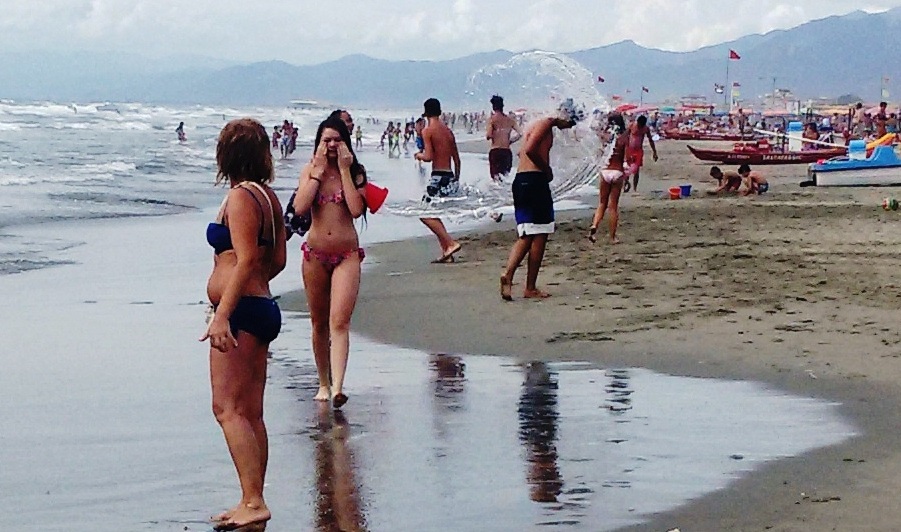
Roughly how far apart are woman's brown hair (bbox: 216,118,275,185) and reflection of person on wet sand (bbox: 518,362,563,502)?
1638mm

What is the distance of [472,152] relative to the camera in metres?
47.1

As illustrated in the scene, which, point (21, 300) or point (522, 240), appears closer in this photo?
point (522, 240)

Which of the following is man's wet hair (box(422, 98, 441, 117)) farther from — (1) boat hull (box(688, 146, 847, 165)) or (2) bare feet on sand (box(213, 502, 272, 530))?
(1) boat hull (box(688, 146, 847, 165))

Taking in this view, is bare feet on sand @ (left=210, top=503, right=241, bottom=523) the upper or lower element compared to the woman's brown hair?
lower

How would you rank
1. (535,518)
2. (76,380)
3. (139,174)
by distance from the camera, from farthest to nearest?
(139,174), (76,380), (535,518)

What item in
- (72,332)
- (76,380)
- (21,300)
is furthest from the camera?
(21,300)

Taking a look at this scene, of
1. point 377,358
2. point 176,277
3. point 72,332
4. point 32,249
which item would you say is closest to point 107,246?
point 32,249

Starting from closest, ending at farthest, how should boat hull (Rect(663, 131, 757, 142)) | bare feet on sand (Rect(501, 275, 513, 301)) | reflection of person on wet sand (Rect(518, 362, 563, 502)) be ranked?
reflection of person on wet sand (Rect(518, 362, 563, 502)), bare feet on sand (Rect(501, 275, 513, 301)), boat hull (Rect(663, 131, 757, 142))

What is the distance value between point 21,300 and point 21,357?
3.09 meters

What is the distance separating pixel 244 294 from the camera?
15.8 ft

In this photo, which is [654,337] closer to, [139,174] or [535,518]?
[535,518]

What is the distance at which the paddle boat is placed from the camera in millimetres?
22031

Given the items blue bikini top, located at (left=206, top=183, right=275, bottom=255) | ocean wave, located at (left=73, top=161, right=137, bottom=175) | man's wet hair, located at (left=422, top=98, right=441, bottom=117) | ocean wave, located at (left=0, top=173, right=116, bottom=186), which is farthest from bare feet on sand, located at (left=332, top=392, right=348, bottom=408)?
ocean wave, located at (left=73, top=161, right=137, bottom=175)

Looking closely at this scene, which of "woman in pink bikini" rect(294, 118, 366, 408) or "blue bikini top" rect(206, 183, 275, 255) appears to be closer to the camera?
"blue bikini top" rect(206, 183, 275, 255)
